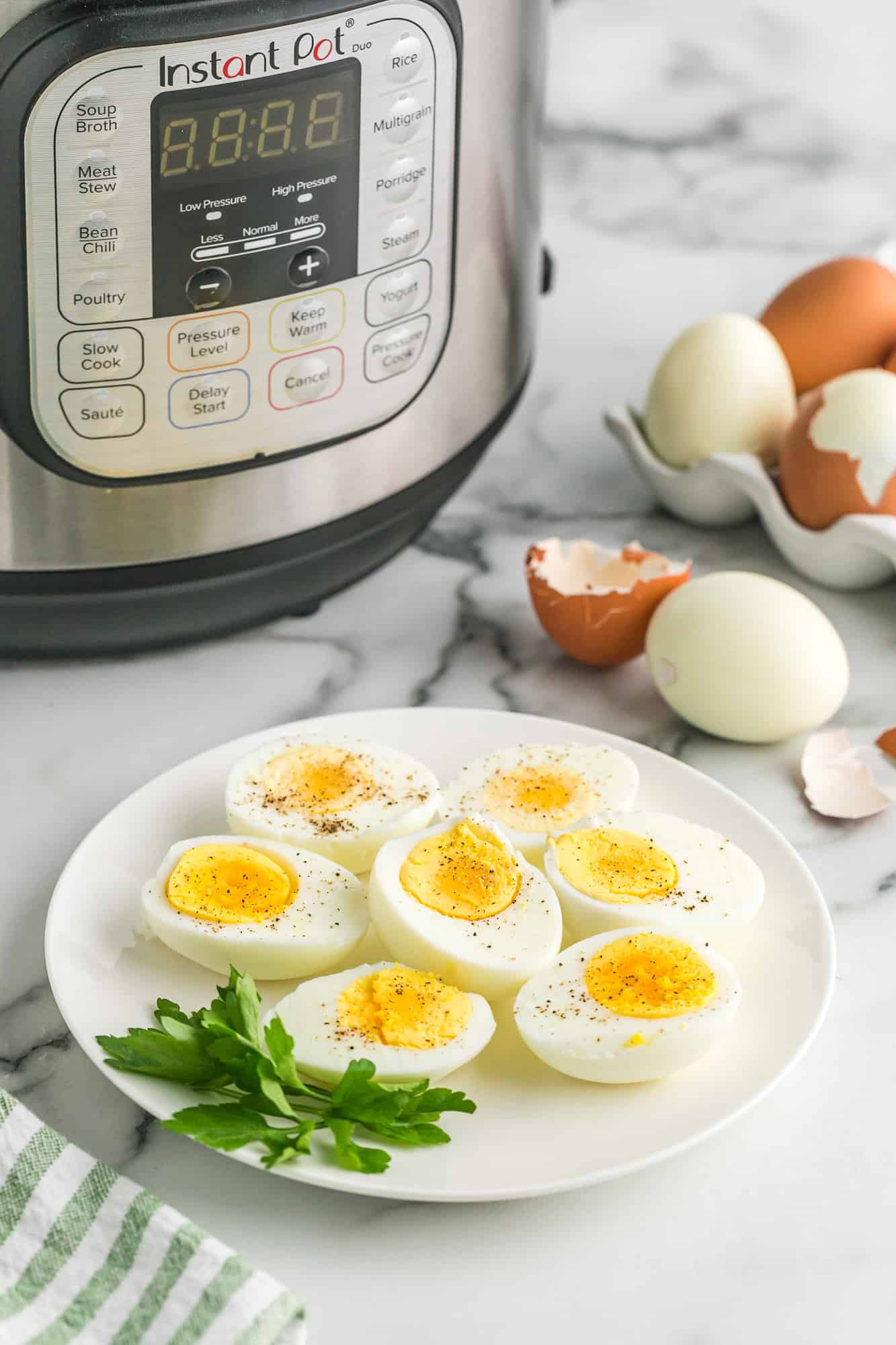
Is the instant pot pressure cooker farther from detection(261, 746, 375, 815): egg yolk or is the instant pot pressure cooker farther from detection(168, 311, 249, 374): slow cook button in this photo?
detection(261, 746, 375, 815): egg yolk

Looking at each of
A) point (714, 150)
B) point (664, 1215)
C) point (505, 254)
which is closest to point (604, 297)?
point (714, 150)

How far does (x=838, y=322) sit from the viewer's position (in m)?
1.20

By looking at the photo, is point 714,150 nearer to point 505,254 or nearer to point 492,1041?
point 505,254

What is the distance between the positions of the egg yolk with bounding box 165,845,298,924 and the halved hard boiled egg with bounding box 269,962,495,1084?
6 centimetres

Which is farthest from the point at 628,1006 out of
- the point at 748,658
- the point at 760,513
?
the point at 760,513

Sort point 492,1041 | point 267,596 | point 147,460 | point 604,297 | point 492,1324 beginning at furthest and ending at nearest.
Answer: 1. point 604,297
2. point 267,596
3. point 147,460
4. point 492,1041
5. point 492,1324

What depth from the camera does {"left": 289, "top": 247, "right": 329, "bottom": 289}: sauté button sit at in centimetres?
87

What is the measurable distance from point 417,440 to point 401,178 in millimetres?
162

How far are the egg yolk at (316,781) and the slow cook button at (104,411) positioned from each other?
0.63 feet

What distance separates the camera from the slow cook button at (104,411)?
860 millimetres

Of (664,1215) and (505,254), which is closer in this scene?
(664,1215)

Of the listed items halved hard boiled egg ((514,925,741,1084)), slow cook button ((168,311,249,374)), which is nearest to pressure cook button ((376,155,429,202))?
slow cook button ((168,311,249,374))

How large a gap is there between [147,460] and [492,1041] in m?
0.36

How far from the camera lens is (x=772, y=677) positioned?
94 cm
